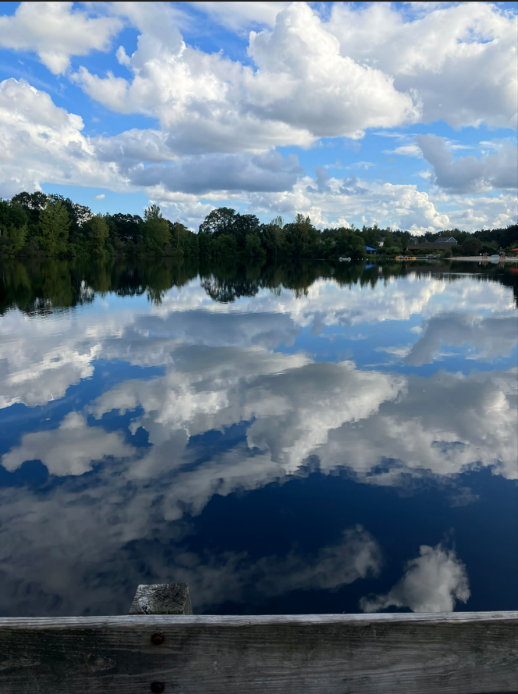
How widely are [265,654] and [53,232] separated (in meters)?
103

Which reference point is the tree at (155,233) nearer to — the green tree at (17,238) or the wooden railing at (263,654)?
the green tree at (17,238)

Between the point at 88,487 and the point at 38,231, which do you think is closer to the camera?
the point at 88,487

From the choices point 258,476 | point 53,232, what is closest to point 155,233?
point 53,232

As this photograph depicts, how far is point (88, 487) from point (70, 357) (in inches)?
307

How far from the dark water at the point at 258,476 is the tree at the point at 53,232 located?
280ft

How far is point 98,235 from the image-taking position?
10556cm

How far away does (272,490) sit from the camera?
649 cm

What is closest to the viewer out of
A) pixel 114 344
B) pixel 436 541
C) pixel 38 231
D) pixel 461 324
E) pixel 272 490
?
pixel 436 541

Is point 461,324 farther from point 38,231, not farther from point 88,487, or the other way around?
→ point 38,231

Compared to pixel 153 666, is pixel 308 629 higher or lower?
higher

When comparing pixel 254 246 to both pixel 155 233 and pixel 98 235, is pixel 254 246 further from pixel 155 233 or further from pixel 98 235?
pixel 98 235

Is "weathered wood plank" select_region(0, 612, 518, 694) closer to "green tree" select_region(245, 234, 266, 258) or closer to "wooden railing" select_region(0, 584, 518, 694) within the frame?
"wooden railing" select_region(0, 584, 518, 694)

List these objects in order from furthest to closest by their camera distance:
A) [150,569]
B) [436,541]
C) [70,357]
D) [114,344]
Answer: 1. [114,344]
2. [70,357]
3. [436,541]
4. [150,569]

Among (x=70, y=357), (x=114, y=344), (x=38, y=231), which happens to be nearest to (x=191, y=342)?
(x=114, y=344)
